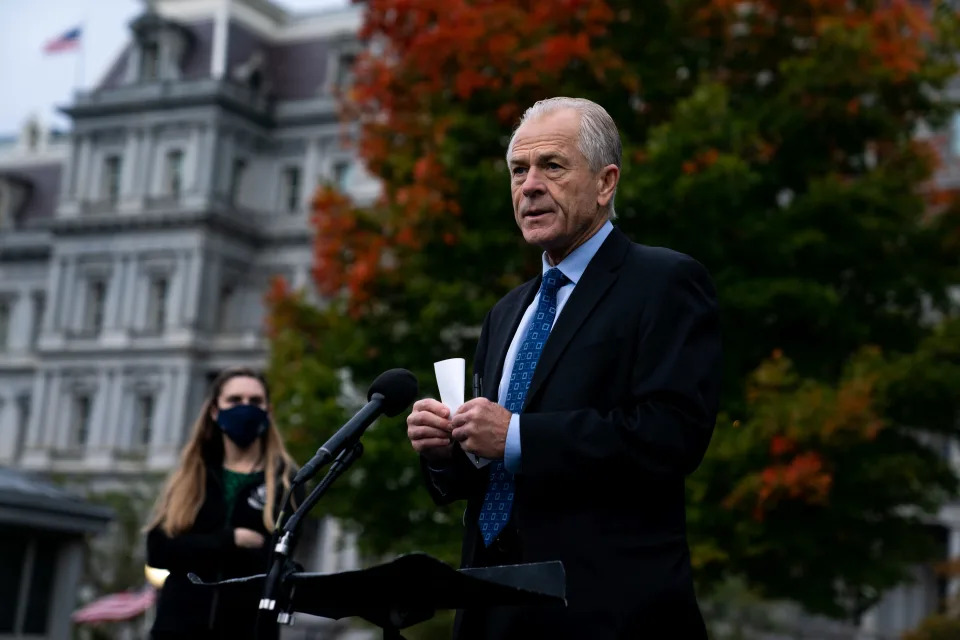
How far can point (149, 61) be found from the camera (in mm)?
62219

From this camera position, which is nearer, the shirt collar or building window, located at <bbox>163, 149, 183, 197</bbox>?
the shirt collar

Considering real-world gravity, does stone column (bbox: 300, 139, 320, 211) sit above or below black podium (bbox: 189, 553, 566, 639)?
above

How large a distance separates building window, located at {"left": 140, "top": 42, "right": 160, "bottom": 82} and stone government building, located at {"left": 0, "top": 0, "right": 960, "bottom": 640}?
59 mm

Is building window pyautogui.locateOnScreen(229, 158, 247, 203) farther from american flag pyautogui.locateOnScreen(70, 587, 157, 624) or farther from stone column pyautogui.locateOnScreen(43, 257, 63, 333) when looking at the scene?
american flag pyautogui.locateOnScreen(70, 587, 157, 624)

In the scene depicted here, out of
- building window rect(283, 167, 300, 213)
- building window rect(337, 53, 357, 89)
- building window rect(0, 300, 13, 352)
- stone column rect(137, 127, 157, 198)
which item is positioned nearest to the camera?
building window rect(337, 53, 357, 89)

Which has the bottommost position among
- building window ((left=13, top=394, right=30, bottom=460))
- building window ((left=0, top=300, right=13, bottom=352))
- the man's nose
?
the man's nose

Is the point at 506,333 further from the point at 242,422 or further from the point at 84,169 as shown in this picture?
the point at 84,169

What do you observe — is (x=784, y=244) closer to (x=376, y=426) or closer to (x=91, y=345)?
(x=376, y=426)

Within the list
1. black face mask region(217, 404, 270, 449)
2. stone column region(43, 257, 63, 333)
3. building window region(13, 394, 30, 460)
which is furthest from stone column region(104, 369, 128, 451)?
black face mask region(217, 404, 270, 449)

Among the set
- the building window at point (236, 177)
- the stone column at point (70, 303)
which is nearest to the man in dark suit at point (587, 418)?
the building window at point (236, 177)

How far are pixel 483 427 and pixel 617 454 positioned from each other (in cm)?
36

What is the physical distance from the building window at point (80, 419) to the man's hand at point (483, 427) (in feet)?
193

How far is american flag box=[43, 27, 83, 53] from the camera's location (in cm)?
6019

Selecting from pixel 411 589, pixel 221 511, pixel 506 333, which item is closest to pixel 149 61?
pixel 221 511
